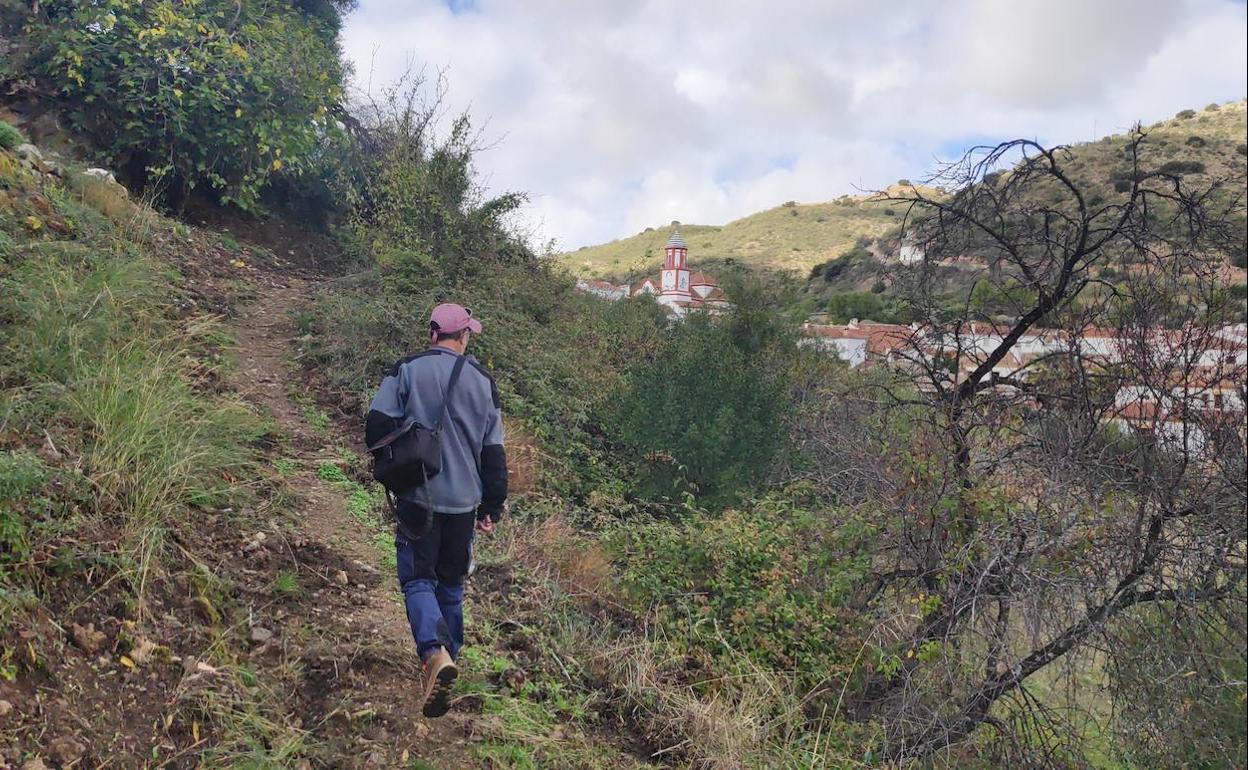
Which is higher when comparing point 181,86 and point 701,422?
point 181,86

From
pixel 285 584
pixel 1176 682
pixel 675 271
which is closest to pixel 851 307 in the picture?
→ pixel 675 271

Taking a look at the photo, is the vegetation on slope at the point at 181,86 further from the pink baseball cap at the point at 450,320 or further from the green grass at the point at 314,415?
the pink baseball cap at the point at 450,320

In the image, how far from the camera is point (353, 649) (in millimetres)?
3621

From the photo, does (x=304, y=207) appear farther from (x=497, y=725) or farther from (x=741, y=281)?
(x=497, y=725)

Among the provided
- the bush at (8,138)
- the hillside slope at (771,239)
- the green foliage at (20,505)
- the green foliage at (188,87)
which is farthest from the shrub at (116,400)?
the hillside slope at (771,239)

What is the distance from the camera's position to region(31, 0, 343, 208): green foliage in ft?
32.6

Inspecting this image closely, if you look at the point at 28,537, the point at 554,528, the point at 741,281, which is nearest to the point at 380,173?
the point at 741,281

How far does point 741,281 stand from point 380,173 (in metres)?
6.91

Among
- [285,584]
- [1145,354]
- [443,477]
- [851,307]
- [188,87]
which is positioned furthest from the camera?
[851,307]

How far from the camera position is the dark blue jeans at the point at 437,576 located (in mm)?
3244

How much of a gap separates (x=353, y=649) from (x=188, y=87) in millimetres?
9954

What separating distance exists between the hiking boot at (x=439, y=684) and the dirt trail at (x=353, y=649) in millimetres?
243

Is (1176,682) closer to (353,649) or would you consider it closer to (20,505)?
(353,649)

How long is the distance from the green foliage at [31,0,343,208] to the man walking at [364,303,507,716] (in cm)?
882
